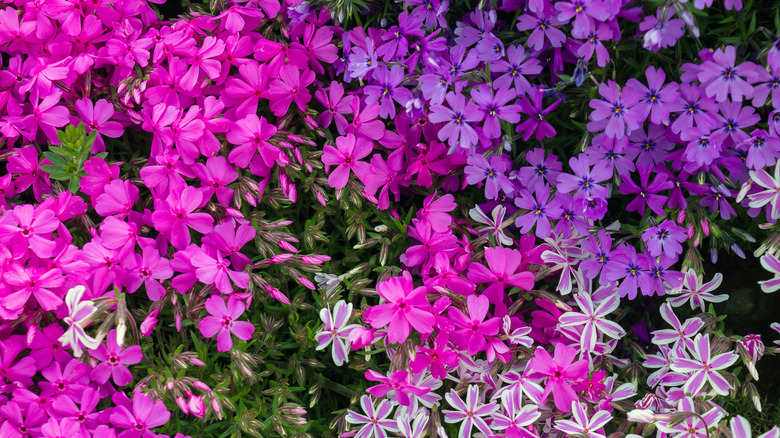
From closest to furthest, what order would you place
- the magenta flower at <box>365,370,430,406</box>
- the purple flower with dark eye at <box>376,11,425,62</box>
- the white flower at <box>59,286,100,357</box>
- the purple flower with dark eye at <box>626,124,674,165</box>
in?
the white flower at <box>59,286,100,357</box> < the magenta flower at <box>365,370,430,406</box> < the purple flower with dark eye at <box>626,124,674,165</box> < the purple flower with dark eye at <box>376,11,425,62</box>

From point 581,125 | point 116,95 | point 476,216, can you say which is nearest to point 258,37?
point 116,95

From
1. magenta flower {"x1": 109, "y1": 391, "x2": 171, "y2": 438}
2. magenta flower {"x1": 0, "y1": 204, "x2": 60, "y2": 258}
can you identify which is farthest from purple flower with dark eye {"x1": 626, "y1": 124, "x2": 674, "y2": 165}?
magenta flower {"x1": 0, "y1": 204, "x2": 60, "y2": 258}

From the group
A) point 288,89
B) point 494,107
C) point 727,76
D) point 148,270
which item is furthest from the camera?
point 288,89

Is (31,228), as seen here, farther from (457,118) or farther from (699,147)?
(699,147)

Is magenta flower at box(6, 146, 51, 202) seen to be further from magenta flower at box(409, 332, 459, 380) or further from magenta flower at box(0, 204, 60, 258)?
magenta flower at box(409, 332, 459, 380)

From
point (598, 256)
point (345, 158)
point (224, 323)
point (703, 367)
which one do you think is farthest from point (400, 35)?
point (703, 367)
